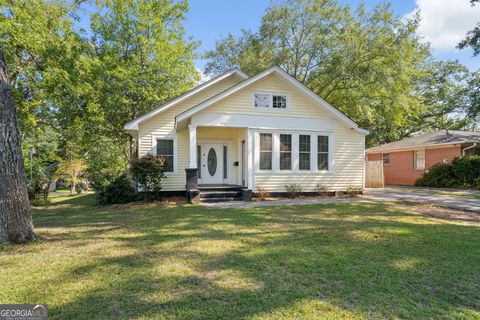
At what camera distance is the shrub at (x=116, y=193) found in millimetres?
11625

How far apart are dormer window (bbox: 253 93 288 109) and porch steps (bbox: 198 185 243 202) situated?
3795 mm

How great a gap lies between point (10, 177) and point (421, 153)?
23.7 meters

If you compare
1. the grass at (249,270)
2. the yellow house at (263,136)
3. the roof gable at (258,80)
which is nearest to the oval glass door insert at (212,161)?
the yellow house at (263,136)

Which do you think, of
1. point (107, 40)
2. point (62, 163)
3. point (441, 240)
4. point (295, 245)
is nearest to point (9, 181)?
point (295, 245)

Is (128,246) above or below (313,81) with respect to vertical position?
below

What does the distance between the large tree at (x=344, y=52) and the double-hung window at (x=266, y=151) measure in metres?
9.86

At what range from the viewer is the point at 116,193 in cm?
1168

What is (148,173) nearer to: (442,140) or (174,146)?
(174,146)

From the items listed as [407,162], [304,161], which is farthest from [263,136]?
[407,162]

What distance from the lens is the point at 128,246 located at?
529 cm

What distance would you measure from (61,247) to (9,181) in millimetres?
1500

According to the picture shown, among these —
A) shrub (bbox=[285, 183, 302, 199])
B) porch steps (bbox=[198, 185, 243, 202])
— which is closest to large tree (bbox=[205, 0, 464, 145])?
shrub (bbox=[285, 183, 302, 199])

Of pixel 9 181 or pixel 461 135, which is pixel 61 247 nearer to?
pixel 9 181

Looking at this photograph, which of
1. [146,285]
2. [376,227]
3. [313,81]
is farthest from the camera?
[313,81]
